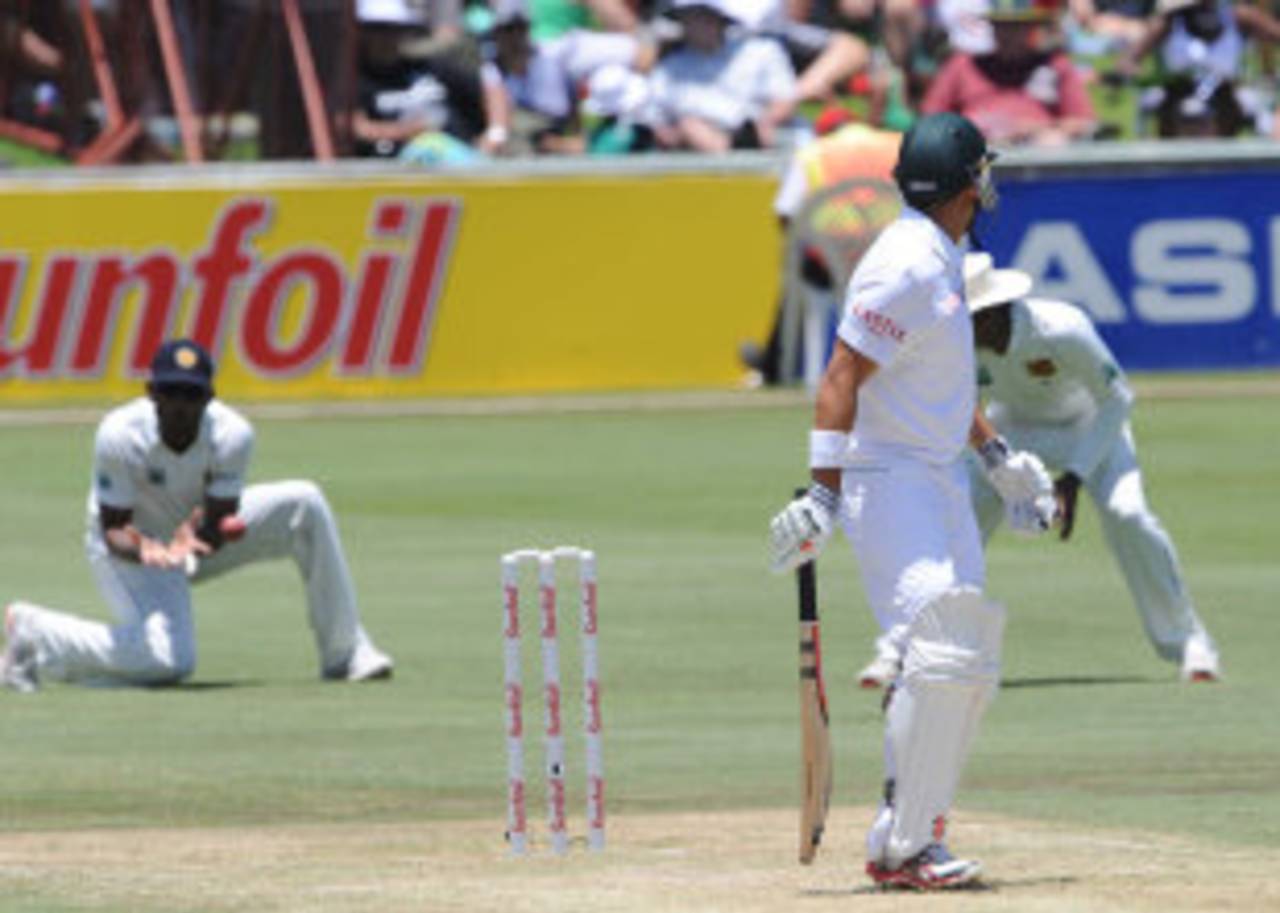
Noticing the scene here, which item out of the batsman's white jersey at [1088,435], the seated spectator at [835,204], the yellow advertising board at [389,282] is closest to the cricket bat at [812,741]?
the batsman's white jersey at [1088,435]

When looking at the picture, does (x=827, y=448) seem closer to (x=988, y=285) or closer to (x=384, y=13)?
(x=988, y=285)

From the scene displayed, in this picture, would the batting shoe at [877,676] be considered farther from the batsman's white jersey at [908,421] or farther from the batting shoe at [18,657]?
the batsman's white jersey at [908,421]

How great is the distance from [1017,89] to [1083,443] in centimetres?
1391

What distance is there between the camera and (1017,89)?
28.5 meters

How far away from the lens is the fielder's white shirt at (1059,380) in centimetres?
1439

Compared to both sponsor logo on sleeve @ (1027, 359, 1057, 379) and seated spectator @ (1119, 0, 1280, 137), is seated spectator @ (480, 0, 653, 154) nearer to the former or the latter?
seated spectator @ (1119, 0, 1280, 137)

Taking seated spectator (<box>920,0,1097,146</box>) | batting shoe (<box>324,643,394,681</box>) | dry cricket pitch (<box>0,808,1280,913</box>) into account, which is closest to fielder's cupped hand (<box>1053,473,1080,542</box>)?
batting shoe (<box>324,643,394,681</box>)

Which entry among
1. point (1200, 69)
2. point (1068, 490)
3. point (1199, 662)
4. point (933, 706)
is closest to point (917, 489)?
point (933, 706)

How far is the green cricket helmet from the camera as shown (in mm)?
9695

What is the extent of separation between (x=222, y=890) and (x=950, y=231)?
2.32m

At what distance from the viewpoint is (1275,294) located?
27266 mm

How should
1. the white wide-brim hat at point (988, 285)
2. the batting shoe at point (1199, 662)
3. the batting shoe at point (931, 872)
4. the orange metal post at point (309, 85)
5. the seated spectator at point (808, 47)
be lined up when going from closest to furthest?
1. the batting shoe at point (931, 872)
2. the white wide-brim hat at point (988, 285)
3. the batting shoe at point (1199, 662)
4. the orange metal post at point (309, 85)
5. the seated spectator at point (808, 47)

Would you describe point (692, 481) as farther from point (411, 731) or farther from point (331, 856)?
point (331, 856)

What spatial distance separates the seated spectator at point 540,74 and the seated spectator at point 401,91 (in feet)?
0.60
